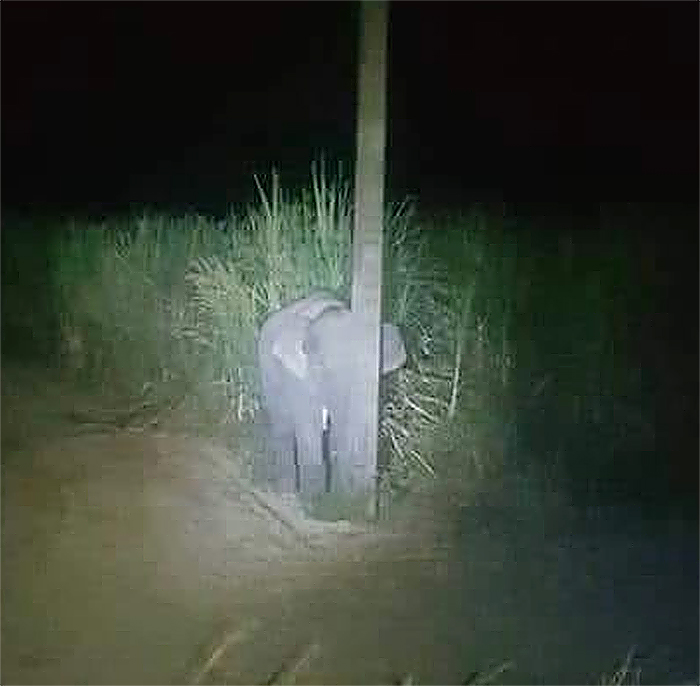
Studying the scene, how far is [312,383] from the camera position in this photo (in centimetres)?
95

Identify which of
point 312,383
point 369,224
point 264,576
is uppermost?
point 369,224

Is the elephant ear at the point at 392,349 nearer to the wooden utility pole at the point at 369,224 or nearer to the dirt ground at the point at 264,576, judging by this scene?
the wooden utility pole at the point at 369,224

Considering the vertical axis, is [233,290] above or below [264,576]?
above

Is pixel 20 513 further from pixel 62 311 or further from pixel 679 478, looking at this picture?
pixel 679 478

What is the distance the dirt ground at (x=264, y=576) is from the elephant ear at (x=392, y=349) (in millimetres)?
110

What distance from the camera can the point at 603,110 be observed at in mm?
962

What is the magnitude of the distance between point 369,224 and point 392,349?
10 cm

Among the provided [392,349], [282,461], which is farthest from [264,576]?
[392,349]

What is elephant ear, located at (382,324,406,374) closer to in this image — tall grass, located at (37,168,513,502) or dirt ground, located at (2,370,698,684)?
tall grass, located at (37,168,513,502)

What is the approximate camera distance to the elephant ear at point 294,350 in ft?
3.09

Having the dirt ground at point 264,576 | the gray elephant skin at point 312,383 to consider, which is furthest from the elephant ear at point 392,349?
the dirt ground at point 264,576

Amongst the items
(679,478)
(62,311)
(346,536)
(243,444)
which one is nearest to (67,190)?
(62,311)

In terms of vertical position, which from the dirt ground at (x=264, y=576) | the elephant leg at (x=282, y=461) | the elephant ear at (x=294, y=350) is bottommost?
the dirt ground at (x=264, y=576)

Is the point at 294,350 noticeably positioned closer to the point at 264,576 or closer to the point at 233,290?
the point at 233,290
